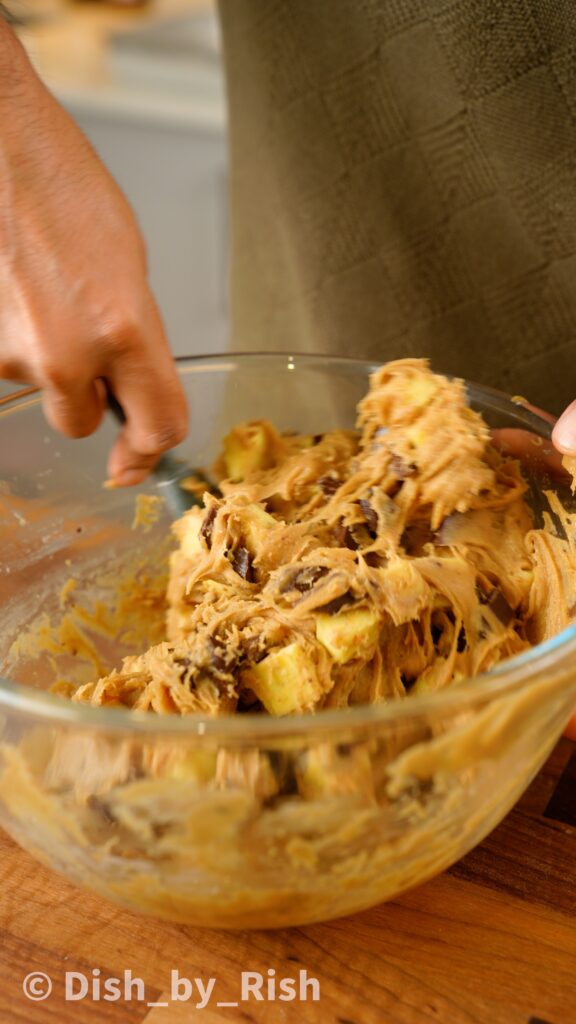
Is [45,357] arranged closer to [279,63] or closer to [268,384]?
[268,384]

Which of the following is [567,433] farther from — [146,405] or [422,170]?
[422,170]

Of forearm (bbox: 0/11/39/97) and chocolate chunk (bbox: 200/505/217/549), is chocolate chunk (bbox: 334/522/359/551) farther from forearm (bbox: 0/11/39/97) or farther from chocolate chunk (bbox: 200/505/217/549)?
forearm (bbox: 0/11/39/97)

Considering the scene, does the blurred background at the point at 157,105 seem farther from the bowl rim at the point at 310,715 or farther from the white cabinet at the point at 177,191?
the bowl rim at the point at 310,715

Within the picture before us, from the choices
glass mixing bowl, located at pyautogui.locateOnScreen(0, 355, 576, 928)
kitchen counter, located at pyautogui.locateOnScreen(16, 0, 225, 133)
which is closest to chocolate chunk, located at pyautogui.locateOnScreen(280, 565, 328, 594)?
glass mixing bowl, located at pyautogui.locateOnScreen(0, 355, 576, 928)

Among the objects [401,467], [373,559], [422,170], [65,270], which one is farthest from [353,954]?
[422,170]

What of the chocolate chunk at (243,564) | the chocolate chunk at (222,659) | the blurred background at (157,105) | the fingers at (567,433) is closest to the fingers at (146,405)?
the chocolate chunk at (243,564)

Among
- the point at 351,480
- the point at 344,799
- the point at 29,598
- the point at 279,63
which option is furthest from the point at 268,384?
the point at 344,799
